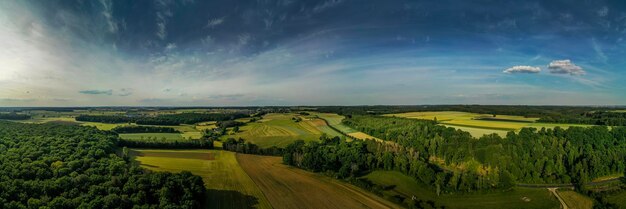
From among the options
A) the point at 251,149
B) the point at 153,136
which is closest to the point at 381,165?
the point at 251,149

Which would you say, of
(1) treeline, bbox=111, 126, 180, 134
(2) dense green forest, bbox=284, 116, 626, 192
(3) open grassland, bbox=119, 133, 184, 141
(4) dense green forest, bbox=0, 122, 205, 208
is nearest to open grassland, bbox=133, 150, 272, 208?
(4) dense green forest, bbox=0, 122, 205, 208

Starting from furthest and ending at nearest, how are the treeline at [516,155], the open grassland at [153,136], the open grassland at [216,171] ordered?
the open grassland at [153,136]
the treeline at [516,155]
the open grassland at [216,171]

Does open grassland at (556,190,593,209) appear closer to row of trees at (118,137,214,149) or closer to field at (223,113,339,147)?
field at (223,113,339,147)

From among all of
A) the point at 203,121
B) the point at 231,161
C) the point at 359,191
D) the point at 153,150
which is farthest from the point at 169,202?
the point at 203,121

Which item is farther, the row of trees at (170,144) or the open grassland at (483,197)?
the row of trees at (170,144)

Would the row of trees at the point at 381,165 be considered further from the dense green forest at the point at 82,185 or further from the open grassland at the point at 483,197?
the dense green forest at the point at 82,185

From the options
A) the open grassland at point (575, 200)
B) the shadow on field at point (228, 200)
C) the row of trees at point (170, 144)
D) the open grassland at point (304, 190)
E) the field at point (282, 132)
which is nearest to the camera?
the shadow on field at point (228, 200)

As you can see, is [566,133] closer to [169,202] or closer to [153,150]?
[169,202]

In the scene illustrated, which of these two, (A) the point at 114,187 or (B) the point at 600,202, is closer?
(A) the point at 114,187

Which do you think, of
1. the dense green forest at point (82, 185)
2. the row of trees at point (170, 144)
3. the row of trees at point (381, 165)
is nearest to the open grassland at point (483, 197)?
the row of trees at point (381, 165)
